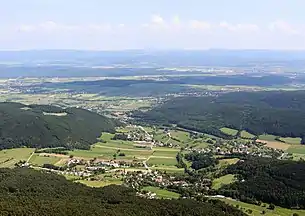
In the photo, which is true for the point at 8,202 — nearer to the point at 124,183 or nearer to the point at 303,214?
the point at 124,183

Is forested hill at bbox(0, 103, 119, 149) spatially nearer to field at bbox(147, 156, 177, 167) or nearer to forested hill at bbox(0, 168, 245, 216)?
field at bbox(147, 156, 177, 167)

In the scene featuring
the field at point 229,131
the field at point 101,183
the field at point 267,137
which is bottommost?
the field at point 267,137

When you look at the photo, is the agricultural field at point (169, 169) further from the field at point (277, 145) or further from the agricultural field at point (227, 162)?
the field at point (277, 145)

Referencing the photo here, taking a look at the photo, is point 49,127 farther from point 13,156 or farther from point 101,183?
point 101,183

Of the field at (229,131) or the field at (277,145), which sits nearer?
the field at (277,145)

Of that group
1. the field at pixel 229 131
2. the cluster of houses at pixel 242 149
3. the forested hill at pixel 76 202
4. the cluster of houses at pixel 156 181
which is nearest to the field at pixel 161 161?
the cluster of houses at pixel 156 181

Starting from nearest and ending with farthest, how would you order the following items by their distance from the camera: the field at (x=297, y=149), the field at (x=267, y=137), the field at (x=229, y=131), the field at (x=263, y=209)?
the field at (x=263, y=209)
the field at (x=297, y=149)
the field at (x=267, y=137)
the field at (x=229, y=131)
